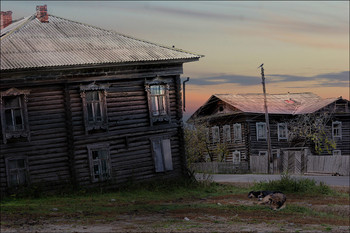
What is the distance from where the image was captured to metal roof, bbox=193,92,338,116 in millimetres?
52875

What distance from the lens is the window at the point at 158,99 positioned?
29281mm

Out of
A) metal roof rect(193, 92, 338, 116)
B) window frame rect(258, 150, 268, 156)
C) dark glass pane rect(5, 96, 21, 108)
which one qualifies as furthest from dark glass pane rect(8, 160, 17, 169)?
window frame rect(258, 150, 268, 156)

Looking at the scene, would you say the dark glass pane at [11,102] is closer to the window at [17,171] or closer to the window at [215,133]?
the window at [17,171]

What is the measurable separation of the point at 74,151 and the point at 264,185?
9.33 metres

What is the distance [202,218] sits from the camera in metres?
20.5

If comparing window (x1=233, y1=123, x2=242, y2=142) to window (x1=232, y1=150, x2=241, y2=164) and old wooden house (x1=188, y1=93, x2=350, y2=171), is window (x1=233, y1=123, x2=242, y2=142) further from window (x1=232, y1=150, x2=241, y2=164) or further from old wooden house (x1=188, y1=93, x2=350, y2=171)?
window (x1=232, y1=150, x2=241, y2=164)

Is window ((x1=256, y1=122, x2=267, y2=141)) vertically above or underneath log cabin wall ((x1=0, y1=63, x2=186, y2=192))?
underneath

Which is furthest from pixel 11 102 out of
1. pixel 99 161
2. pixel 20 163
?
pixel 99 161

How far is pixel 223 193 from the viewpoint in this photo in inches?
1156

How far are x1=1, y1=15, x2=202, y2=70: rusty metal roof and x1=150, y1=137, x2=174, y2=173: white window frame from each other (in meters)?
4.05

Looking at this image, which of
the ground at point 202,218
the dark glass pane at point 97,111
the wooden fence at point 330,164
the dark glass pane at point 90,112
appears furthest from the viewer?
the wooden fence at point 330,164

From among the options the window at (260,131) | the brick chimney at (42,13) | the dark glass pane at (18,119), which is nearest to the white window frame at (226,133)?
the window at (260,131)

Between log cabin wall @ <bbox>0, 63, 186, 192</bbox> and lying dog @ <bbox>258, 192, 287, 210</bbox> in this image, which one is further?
log cabin wall @ <bbox>0, 63, 186, 192</bbox>

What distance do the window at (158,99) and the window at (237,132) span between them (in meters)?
23.2
